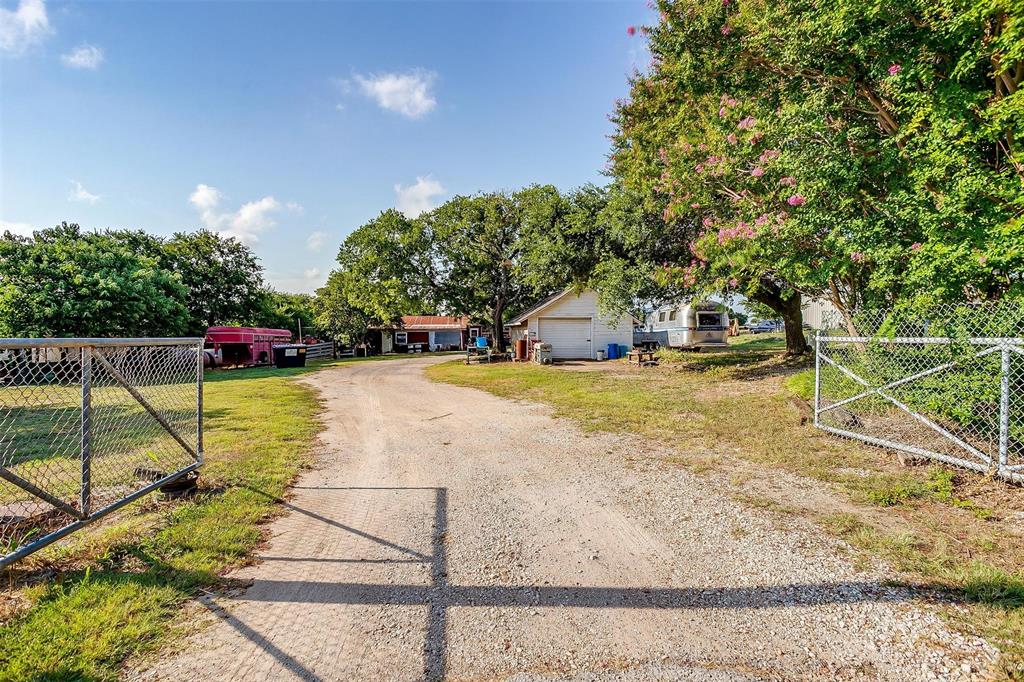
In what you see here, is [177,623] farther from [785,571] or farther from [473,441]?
[473,441]

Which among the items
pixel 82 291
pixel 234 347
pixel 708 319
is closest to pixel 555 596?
pixel 82 291

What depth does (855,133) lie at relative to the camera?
19.9ft

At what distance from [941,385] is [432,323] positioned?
158ft

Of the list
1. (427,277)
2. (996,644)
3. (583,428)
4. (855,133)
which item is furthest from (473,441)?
(427,277)

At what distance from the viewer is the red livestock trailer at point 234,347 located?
25042 millimetres

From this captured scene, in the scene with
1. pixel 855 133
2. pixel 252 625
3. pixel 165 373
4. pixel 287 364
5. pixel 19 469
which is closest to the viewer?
pixel 252 625

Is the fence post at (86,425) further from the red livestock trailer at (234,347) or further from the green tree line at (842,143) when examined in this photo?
the red livestock trailer at (234,347)

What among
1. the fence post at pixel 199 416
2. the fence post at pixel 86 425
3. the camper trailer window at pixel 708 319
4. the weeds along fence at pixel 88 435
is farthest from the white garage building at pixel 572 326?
the fence post at pixel 86 425

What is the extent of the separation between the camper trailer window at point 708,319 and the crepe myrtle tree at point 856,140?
16299 mm

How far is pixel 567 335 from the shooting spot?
23.4m

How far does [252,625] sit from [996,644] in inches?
154

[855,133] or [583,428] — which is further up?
[855,133]

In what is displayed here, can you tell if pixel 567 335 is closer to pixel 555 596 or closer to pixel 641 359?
pixel 641 359

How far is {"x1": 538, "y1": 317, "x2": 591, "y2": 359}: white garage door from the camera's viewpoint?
23.3 metres
